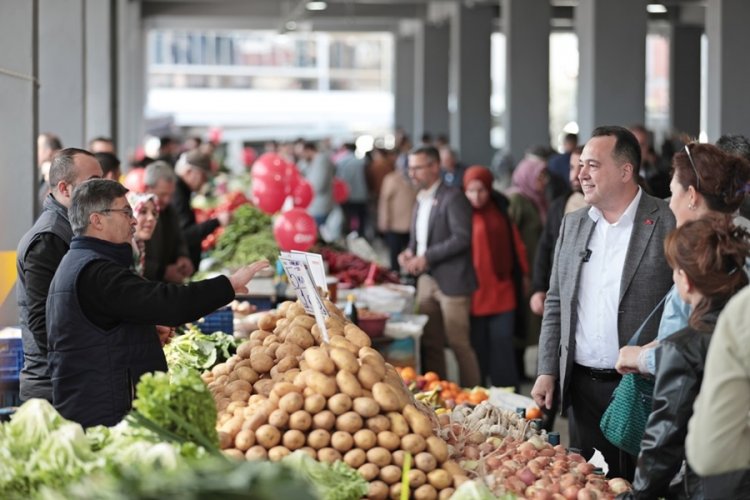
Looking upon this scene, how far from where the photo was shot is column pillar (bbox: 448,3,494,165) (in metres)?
21.4

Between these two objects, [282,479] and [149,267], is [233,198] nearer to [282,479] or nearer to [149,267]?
[149,267]

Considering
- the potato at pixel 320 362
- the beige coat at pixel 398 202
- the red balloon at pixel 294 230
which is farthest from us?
the beige coat at pixel 398 202

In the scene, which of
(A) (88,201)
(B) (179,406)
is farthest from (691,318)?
(A) (88,201)

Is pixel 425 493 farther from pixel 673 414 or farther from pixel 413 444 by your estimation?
pixel 673 414

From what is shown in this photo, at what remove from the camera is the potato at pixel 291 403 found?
143 inches

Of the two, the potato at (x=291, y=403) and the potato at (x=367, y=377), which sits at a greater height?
the potato at (x=367, y=377)

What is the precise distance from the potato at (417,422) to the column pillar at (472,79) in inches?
705

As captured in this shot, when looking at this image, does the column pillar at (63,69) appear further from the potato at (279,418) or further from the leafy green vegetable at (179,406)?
the leafy green vegetable at (179,406)

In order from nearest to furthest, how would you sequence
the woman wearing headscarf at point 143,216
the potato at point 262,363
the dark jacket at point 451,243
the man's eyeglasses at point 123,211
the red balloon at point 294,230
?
the man's eyeglasses at point 123,211, the potato at point 262,363, the woman wearing headscarf at point 143,216, the dark jacket at point 451,243, the red balloon at point 294,230

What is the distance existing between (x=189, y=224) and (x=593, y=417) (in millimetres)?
5134

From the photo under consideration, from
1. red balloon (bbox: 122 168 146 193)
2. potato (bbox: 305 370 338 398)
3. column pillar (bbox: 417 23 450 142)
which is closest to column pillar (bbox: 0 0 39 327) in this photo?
red balloon (bbox: 122 168 146 193)

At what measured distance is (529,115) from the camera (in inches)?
704

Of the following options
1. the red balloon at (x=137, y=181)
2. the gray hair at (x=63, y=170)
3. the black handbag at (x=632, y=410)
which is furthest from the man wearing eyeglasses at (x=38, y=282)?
the red balloon at (x=137, y=181)

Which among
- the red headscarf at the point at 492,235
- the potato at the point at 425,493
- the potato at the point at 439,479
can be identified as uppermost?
the red headscarf at the point at 492,235
